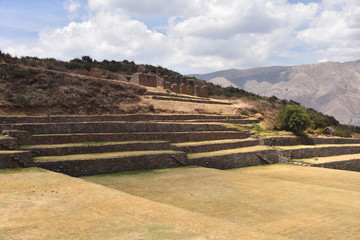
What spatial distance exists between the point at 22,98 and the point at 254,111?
2672 centimetres

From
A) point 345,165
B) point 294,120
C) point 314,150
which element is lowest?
point 345,165

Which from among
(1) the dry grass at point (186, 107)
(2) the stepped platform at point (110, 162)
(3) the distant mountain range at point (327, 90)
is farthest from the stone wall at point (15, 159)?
(3) the distant mountain range at point (327, 90)

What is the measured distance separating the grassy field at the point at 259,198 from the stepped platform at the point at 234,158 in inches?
84.0

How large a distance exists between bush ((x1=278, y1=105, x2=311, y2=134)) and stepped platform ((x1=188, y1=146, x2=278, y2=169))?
10147mm

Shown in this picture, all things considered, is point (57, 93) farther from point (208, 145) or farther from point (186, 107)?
point (186, 107)

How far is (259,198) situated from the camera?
12289 mm

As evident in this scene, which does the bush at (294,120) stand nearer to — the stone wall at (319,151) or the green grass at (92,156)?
the stone wall at (319,151)

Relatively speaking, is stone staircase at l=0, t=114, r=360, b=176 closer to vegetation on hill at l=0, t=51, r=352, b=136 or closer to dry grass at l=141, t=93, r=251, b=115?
dry grass at l=141, t=93, r=251, b=115

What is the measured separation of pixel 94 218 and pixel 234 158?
15.2 meters

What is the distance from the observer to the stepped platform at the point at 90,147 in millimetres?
15843

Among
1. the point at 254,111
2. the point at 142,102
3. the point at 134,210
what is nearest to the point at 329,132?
the point at 254,111

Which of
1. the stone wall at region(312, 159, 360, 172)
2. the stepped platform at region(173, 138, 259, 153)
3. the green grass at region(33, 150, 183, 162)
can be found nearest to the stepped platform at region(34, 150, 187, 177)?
the green grass at region(33, 150, 183, 162)

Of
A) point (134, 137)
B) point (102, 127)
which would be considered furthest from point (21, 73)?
point (134, 137)

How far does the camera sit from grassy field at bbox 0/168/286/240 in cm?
704
